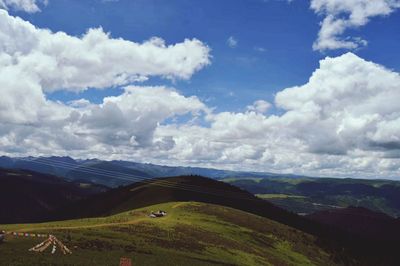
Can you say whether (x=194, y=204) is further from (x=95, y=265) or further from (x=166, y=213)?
(x=95, y=265)

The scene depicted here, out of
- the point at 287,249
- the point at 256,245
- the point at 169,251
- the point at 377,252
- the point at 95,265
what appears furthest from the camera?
the point at 377,252

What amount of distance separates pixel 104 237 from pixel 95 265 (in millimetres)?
21314

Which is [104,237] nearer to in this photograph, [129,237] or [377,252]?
[129,237]

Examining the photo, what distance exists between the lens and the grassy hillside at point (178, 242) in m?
56.1

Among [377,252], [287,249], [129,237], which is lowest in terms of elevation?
[377,252]

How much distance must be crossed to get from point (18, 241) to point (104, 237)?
1533 cm

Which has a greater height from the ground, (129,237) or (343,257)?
(129,237)

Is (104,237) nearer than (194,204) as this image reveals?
Yes

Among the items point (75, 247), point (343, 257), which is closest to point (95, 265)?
point (75, 247)

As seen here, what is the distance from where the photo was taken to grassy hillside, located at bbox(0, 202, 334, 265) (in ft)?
184

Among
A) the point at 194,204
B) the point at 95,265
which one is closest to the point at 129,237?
the point at 95,265

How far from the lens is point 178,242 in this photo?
78.7 m

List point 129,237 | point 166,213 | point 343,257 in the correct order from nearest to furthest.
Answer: point 129,237 < point 166,213 < point 343,257

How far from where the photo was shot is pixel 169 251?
69.4 m
